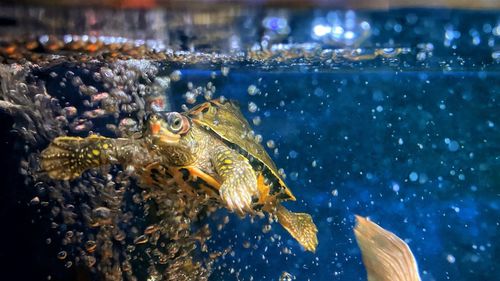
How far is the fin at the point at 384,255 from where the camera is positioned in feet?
10.7

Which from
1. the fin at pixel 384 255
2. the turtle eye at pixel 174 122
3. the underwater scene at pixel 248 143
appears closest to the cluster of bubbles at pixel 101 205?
the underwater scene at pixel 248 143

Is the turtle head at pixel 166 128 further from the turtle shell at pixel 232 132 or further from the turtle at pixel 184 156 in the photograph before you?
the turtle shell at pixel 232 132

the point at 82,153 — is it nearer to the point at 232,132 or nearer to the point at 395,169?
the point at 232,132

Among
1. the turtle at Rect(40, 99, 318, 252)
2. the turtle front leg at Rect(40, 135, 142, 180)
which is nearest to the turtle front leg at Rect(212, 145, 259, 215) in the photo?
the turtle at Rect(40, 99, 318, 252)

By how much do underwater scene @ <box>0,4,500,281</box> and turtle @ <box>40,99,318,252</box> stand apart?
0.02 meters

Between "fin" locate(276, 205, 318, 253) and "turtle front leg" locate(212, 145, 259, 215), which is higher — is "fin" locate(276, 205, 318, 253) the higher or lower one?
the lower one

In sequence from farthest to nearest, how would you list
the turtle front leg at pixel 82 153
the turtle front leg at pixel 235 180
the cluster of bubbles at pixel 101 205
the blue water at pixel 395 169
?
the blue water at pixel 395 169
the cluster of bubbles at pixel 101 205
the turtle front leg at pixel 82 153
the turtle front leg at pixel 235 180

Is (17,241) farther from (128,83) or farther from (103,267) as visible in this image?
(128,83)

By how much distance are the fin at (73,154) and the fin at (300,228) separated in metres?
1.64

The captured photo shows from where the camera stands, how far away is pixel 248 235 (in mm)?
5758

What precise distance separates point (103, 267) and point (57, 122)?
55.9 inches

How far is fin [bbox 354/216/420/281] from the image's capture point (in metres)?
3.26

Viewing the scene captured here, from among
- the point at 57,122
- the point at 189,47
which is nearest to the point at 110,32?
the point at 189,47

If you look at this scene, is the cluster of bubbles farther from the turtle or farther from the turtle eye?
the turtle eye
